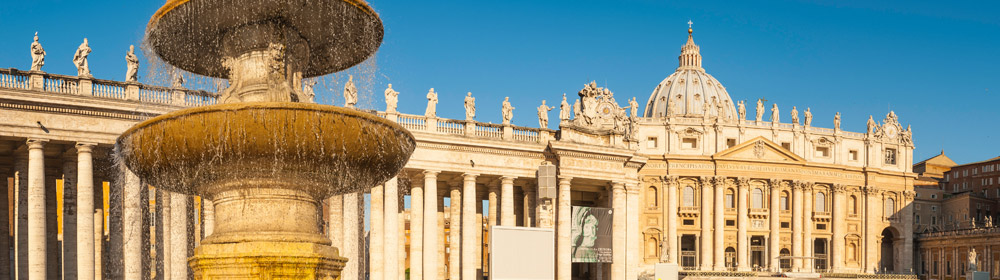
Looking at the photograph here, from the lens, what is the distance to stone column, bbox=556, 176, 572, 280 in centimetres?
4675

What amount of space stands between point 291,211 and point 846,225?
9728 cm

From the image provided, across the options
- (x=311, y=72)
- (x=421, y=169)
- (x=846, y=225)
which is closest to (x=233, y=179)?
(x=311, y=72)

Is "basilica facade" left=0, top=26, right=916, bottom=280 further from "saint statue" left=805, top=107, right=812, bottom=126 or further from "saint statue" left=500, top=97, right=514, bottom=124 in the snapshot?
"saint statue" left=805, top=107, right=812, bottom=126

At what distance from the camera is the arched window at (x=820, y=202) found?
105188 mm

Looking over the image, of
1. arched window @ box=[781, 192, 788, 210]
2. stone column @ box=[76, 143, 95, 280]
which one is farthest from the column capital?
arched window @ box=[781, 192, 788, 210]

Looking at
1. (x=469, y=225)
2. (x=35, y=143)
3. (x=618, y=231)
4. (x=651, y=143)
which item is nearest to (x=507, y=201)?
(x=469, y=225)

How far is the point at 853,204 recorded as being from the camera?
107125mm

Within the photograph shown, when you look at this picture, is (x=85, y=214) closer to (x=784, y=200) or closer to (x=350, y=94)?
(x=350, y=94)

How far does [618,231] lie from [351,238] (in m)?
13.6

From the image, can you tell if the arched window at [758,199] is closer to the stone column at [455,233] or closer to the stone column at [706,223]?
the stone column at [706,223]

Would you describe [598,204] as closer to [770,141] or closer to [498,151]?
[498,151]

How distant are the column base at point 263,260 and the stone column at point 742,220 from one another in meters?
87.6

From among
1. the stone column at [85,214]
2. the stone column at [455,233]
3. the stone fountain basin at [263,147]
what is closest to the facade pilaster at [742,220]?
the stone column at [455,233]

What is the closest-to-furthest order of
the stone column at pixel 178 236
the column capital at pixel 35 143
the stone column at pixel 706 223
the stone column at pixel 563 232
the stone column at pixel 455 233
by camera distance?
the column capital at pixel 35 143 → the stone column at pixel 178 236 → the stone column at pixel 563 232 → the stone column at pixel 455 233 → the stone column at pixel 706 223
